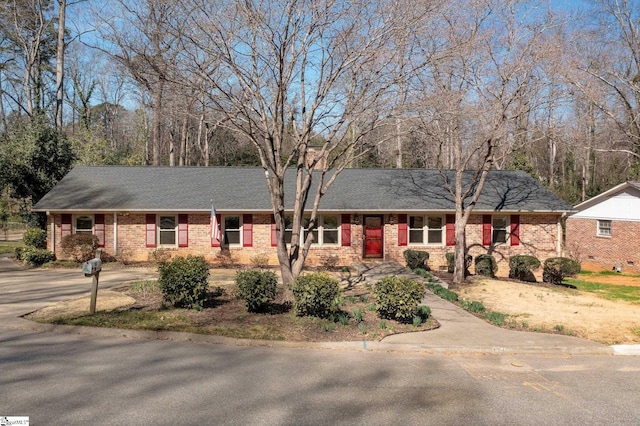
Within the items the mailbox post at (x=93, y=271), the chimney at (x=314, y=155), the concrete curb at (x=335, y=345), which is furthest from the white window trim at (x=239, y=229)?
the concrete curb at (x=335, y=345)

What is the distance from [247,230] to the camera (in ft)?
65.0

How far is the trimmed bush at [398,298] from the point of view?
10.00 m

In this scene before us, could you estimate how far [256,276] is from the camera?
405 inches

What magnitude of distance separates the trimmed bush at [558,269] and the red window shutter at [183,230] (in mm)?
14651

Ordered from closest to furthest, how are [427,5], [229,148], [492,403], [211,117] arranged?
[492,403] → [427,5] → [211,117] → [229,148]

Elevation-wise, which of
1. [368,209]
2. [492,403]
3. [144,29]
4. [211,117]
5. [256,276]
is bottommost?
[492,403]

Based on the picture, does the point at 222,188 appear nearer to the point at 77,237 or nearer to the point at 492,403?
the point at 77,237

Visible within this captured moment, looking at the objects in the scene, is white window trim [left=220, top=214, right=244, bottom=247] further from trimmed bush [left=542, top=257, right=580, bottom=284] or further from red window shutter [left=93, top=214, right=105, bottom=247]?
trimmed bush [left=542, top=257, right=580, bottom=284]

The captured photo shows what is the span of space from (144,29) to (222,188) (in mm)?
11143

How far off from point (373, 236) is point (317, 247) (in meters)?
2.54

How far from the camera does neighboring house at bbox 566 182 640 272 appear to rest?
24891mm

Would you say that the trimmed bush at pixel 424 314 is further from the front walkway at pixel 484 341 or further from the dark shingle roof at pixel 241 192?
the dark shingle roof at pixel 241 192

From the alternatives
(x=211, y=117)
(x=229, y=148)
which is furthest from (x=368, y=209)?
(x=229, y=148)

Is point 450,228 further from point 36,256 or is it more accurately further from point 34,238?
point 34,238
